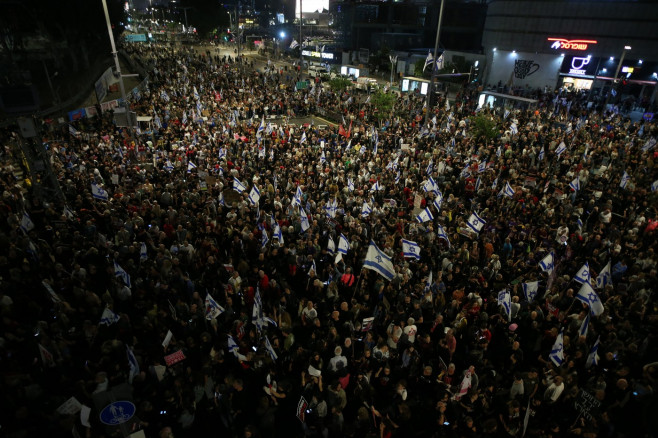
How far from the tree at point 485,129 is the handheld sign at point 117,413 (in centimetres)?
2246

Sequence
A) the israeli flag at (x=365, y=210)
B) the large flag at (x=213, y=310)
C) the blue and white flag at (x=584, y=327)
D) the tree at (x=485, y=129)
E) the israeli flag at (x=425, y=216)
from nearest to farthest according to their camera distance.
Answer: the blue and white flag at (x=584, y=327), the large flag at (x=213, y=310), the israeli flag at (x=425, y=216), the israeli flag at (x=365, y=210), the tree at (x=485, y=129)

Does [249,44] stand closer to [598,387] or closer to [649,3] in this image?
[649,3]

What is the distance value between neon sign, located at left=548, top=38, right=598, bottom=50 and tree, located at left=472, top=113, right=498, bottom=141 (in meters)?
26.7

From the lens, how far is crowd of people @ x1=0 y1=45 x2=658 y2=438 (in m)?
7.36

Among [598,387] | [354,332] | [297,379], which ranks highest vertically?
[598,387]

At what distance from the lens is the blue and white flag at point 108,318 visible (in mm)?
8492

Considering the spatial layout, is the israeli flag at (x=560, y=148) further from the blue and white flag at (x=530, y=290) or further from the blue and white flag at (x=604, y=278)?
the blue and white flag at (x=530, y=290)

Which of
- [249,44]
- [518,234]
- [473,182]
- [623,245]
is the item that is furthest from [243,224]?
[249,44]

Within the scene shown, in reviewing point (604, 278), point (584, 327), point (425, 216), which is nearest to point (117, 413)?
point (584, 327)

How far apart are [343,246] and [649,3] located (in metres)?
44.4

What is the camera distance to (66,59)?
45.2 meters

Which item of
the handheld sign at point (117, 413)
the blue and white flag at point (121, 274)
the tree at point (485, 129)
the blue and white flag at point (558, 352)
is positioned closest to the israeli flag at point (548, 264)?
the blue and white flag at point (558, 352)

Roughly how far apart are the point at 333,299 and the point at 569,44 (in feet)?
149

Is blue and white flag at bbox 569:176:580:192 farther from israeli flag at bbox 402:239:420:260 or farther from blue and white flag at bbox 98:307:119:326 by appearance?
blue and white flag at bbox 98:307:119:326
